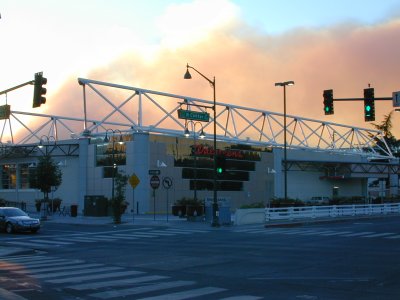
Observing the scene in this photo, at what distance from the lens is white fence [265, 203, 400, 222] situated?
39500mm

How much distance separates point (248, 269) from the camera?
48.8ft

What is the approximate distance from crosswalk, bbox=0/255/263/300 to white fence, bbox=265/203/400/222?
24.0m

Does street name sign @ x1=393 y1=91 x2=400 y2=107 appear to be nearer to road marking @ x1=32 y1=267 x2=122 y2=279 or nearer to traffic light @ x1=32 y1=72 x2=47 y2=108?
traffic light @ x1=32 y1=72 x2=47 y2=108

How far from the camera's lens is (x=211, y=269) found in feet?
49.1

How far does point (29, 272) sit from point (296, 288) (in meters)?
7.55

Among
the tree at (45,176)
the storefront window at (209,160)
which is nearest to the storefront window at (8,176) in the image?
the storefront window at (209,160)

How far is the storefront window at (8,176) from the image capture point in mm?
73125

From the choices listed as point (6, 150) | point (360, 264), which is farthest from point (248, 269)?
point (6, 150)

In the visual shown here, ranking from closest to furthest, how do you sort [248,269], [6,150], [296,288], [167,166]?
1. [296,288]
2. [248,269]
3. [167,166]
4. [6,150]

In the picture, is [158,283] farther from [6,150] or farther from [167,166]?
[6,150]

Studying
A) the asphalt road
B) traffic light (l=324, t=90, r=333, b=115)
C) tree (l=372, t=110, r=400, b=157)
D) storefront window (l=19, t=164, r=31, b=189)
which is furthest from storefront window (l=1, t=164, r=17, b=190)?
tree (l=372, t=110, r=400, b=157)

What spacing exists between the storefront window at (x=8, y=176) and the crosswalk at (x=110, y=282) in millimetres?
58734

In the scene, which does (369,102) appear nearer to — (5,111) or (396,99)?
(396,99)

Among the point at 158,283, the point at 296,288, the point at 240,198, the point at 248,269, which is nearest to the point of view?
the point at 296,288
